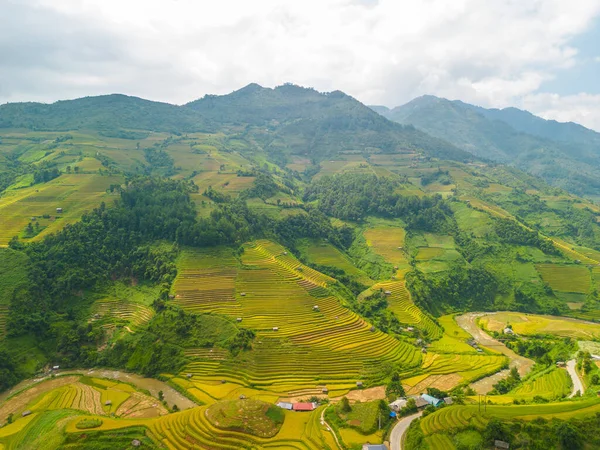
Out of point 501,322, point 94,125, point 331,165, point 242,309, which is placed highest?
point 94,125

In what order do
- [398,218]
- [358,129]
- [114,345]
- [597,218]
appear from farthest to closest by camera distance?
1. [358,129]
2. [597,218]
3. [398,218]
4. [114,345]

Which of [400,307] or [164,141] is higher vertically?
[164,141]

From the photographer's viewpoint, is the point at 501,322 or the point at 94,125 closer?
the point at 501,322

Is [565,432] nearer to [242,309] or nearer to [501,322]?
[242,309]

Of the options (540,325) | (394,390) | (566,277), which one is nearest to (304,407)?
(394,390)

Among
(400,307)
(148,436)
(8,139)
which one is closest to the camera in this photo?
(148,436)

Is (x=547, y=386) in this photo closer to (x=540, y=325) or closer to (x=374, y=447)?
(x=540, y=325)

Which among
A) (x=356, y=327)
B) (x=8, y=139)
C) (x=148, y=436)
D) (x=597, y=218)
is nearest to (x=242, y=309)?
(x=356, y=327)

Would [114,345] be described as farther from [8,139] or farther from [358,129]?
[358,129]
